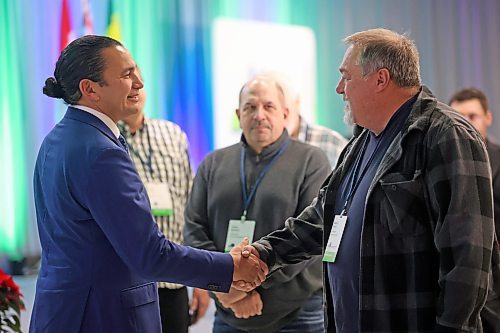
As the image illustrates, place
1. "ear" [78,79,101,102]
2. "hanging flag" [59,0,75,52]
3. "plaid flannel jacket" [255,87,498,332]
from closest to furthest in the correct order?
"plaid flannel jacket" [255,87,498,332], "ear" [78,79,101,102], "hanging flag" [59,0,75,52]

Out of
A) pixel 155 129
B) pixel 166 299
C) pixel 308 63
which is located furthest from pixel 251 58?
pixel 166 299

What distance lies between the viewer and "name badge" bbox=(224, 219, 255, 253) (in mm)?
2842

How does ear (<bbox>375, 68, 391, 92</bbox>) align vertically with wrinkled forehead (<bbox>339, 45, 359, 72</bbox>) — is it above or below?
below

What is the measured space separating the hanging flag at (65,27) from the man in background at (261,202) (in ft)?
10.0

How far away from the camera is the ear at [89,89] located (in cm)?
207

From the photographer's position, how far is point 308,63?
6988 millimetres

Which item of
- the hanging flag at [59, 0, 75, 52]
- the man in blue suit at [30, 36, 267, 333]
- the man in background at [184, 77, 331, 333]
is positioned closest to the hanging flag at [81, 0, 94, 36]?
the hanging flag at [59, 0, 75, 52]

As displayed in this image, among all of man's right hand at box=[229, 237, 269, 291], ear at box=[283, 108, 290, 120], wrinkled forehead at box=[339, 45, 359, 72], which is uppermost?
wrinkled forehead at box=[339, 45, 359, 72]

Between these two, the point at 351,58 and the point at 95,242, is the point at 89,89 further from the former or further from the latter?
the point at 351,58

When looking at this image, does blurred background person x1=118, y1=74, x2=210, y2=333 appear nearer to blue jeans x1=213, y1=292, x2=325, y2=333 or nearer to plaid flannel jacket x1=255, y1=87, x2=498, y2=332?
blue jeans x1=213, y1=292, x2=325, y2=333

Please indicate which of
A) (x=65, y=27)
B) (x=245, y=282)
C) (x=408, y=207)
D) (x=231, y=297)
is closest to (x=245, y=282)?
(x=245, y=282)

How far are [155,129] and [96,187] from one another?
4.79ft

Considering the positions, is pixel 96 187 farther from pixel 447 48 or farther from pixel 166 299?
pixel 447 48

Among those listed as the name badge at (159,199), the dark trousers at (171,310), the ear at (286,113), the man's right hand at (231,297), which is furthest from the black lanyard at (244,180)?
the dark trousers at (171,310)
